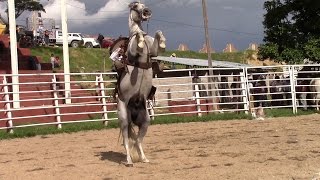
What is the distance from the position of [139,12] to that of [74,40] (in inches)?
1450

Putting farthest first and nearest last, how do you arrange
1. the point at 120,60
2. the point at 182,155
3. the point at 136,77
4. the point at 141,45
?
the point at 182,155
the point at 120,60
the point at 136,77
the point at 141,45

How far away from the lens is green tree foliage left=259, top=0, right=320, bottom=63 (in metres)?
21.8

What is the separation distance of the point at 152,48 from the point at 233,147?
2752 mm

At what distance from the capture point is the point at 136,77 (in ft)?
24.0

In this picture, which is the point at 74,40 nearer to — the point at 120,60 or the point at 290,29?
the point at 290,29

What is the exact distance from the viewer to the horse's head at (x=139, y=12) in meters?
7.29

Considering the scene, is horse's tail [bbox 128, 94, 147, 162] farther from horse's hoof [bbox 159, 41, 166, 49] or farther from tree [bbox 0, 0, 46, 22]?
tree [bbox 0, 0, 46, 22]

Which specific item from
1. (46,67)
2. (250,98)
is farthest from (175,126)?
(46,67)

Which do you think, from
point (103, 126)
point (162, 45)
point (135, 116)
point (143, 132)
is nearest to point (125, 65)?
point (162, 45)

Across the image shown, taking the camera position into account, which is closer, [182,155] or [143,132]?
[143,132]

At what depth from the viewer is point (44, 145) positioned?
34.9 feet

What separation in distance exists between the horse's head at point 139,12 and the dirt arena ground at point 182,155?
86.1 inches

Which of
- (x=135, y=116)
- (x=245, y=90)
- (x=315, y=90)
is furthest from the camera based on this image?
(x=315, y=90)

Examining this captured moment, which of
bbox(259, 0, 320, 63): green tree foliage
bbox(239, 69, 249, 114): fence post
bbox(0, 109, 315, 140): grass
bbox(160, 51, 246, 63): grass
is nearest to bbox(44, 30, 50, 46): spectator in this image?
bbox(160, 51, 246, 63): grass
